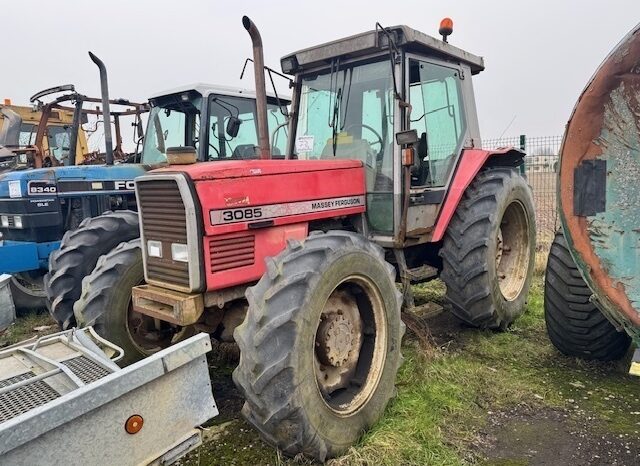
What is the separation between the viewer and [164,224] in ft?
9.57

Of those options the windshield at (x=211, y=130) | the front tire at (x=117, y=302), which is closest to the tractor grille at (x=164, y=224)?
the front tire at (x=117, y=302)

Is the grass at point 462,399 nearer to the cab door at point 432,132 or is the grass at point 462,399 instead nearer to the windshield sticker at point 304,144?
the cab door at point 432,132

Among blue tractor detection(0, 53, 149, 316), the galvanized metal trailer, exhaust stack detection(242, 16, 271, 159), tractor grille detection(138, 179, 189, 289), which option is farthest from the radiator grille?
blue tractor detection(0, 53, 149, 316)

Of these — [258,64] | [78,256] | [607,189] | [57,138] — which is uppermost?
[57,138]

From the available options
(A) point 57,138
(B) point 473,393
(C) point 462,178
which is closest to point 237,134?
(C) point 462,178

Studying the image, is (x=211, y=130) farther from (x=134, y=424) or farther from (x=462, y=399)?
(x=134, y=424)

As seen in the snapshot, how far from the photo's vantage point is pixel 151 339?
350 centimetres

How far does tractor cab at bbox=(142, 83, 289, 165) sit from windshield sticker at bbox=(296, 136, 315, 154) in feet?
4.73

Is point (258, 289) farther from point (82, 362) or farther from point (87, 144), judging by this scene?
point (87, 144)

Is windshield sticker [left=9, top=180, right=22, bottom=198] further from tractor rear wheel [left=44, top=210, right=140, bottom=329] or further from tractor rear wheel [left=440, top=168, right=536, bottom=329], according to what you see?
tractor rear wheel [left=440, top=168, right=536, bottom=329]

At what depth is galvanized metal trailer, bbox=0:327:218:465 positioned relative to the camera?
168 centimetres

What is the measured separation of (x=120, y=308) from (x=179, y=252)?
0.83 meters

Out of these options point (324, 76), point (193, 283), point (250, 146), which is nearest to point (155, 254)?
point (193, 283)

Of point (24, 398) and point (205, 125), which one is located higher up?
point (205, 125)
